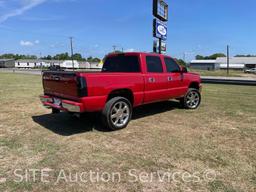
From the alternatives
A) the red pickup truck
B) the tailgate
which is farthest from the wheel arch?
the tailgate

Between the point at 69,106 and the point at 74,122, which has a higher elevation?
the point at 69,106

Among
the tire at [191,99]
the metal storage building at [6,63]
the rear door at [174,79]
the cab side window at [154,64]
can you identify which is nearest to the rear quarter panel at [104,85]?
the cab side window at [154,64]

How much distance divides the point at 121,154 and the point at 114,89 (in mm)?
1682

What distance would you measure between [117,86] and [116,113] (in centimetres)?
65

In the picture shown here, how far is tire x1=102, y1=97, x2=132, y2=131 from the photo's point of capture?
17.4 feet

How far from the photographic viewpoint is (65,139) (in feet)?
16.2

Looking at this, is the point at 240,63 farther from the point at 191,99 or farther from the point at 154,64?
the point at 154,64

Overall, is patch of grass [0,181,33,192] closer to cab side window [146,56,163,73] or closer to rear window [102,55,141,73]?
rear window [102,55,141,73]

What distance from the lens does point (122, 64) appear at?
254 inches

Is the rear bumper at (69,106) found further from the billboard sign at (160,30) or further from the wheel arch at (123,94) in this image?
the billboard sign at (160,30)

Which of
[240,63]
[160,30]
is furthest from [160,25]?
[240,63]

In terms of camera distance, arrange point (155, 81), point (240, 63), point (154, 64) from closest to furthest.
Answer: point (155, 81)
point (154, 64)
point (240, 63)

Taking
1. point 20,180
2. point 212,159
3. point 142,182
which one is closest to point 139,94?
point 212,159

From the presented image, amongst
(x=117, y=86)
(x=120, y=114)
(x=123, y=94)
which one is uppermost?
(x=117, y=86)
